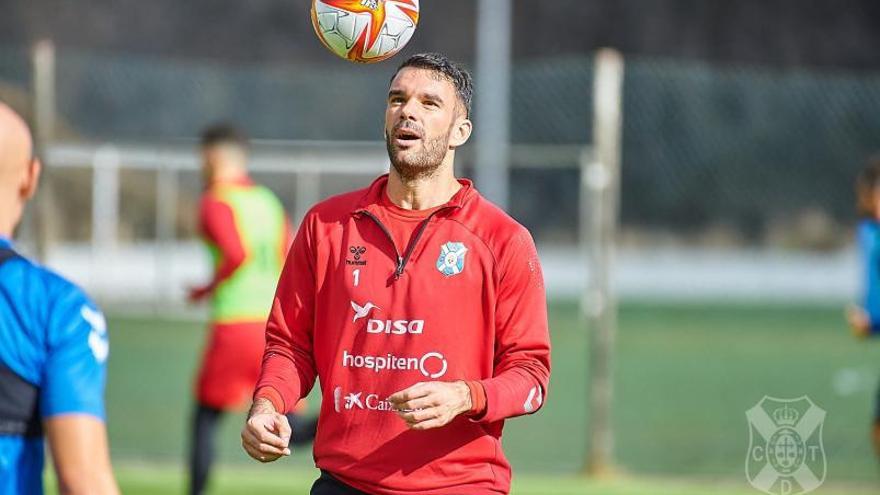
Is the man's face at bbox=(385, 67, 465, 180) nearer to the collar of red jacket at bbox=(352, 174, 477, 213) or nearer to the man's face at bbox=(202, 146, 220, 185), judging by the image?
the collar of red jacket at bbox=(352, 174, 477, 213)

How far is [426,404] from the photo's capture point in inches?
143

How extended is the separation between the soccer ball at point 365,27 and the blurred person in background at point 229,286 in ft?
10.3

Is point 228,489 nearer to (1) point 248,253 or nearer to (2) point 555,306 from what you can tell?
(1) point 248,253

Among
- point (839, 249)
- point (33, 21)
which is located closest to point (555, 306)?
point (839, 249)

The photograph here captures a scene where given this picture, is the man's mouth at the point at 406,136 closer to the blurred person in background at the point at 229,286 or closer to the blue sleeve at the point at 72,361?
the blue sleeve at the point at 72,361

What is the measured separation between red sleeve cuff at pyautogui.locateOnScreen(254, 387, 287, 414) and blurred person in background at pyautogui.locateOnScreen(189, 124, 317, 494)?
363cm

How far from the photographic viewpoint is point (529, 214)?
69.5ft

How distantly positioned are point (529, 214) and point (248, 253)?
13624 millimetres

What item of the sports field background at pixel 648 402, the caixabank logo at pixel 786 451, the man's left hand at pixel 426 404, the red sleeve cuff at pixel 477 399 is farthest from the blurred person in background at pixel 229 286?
the man's left hand at pixel 426 404

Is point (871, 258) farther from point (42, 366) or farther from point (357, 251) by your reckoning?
point (42, 366)

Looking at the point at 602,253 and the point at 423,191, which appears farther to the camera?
the point at 602,253

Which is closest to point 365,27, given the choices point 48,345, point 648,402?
point 48,345

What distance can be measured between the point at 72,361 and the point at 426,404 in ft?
3.49

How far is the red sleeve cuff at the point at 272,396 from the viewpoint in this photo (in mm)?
3951
